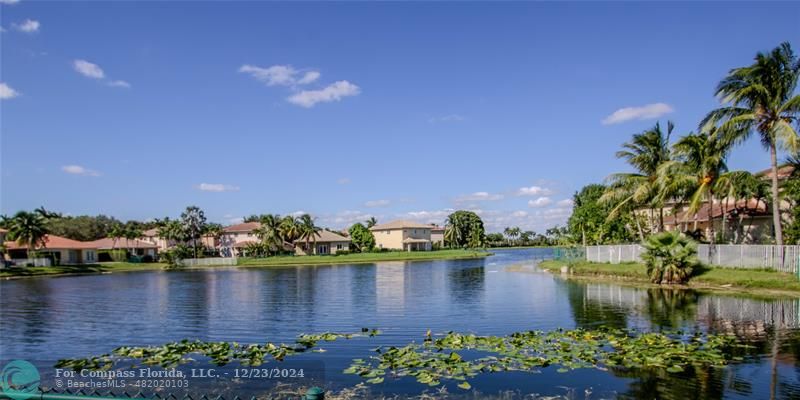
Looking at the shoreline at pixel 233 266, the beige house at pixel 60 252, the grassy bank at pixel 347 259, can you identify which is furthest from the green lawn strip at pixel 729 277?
the beige house at pixel 60 252

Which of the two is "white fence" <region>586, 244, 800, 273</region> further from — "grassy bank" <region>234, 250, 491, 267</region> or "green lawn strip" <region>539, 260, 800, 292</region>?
"grassy bank" <region>234, 250, 491, 267</region>

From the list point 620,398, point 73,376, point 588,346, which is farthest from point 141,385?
point 588,346

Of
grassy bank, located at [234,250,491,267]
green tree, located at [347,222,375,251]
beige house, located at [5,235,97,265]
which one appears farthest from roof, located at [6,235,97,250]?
green tree, located at [347,222,375,251]

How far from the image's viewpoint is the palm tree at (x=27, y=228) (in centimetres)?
6812

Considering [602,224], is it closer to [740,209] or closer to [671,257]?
[740,209]

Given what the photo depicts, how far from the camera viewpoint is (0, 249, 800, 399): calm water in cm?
1164

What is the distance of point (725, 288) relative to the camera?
27969 millimetres

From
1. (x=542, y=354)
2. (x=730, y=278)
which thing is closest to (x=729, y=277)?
(x=730, y=278)

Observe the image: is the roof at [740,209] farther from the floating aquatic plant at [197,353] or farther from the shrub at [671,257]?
the floating aquatic plant at [197,353]

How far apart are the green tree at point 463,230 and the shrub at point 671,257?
86470 millimetres

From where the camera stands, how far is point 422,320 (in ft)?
70.8

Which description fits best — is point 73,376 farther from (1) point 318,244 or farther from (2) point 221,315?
(1) point 318,244

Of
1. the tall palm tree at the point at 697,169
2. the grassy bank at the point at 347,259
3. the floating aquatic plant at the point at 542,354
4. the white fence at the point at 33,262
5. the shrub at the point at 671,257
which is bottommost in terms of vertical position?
the grassy bank at the point at 347,259

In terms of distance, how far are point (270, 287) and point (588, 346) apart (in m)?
28.2
